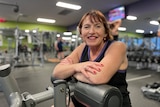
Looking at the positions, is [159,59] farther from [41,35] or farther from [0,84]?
[0,84]

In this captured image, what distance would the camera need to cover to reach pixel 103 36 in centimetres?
98

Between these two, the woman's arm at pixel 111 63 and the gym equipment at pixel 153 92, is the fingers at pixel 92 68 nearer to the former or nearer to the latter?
the woman's arm at pixel 111 63

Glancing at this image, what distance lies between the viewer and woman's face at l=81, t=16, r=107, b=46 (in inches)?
36.5

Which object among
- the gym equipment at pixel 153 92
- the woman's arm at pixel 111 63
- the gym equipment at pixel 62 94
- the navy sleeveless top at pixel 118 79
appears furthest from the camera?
the gym equipment at pixel 153 92

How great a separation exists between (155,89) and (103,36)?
2.55 metres

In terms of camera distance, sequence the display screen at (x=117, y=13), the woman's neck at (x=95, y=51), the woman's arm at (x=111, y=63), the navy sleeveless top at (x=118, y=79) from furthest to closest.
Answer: the display screen at (x=117, y=13) → the woman's neck at (x=95, y=51) → the navy sleeveless top at (x=118, y=79) → the woman's arm at (x=111, y=63)

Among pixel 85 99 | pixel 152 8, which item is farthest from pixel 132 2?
pixel 85 99

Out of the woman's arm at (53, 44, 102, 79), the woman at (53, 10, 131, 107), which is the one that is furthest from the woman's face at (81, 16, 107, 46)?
the woman's arm at (53, 44, 102, 79)

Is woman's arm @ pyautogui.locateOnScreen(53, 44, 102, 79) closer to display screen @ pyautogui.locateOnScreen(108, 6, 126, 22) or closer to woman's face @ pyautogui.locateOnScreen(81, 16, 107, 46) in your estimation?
woman's face @ pyautogui.locateOnScreen(81, 16, 107, 46)

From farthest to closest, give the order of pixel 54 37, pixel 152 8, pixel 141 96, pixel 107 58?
pixel 54 37 < pixel 152 8 < pixel 141 96 < pixel 107 58

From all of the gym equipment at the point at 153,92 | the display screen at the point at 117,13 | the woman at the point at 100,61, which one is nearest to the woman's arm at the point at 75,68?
the woman at the point at 100,61

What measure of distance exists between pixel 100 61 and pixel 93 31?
186mm

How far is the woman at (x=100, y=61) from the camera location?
83cm

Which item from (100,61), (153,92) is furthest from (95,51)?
(153,92)
